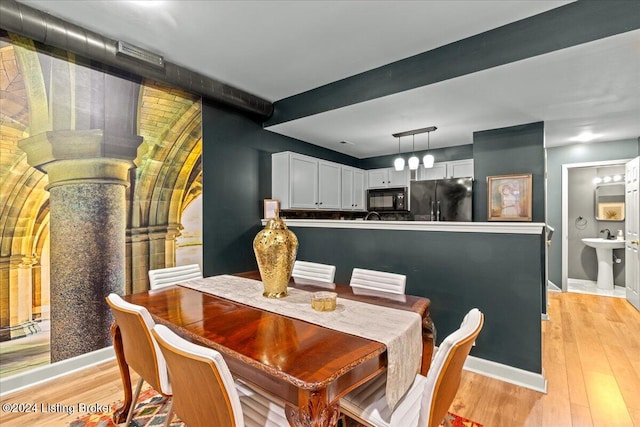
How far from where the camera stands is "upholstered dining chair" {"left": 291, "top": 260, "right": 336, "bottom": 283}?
101 inches

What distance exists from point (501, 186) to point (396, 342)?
322 cm

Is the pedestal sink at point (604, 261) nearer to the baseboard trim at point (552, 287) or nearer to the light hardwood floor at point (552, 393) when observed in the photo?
the baseboard trim at point (552, 287)

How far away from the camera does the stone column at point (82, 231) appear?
2.45 m

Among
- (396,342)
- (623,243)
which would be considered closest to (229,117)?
(396,342)

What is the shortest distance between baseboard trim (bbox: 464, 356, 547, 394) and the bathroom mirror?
15.7 ft

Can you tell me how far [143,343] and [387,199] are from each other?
4576mm

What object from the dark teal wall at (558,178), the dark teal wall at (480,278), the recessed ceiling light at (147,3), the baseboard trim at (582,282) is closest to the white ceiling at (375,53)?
the recessed ceiling light at (147,3)

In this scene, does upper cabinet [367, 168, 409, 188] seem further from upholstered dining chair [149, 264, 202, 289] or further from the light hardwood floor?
upholstered dining chair [149, 264, 202, 289]

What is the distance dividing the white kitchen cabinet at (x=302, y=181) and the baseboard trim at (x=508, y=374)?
264cm

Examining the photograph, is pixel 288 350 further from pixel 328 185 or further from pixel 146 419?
pixel 328 185

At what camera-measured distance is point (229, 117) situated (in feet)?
12.1

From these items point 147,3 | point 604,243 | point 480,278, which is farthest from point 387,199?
point 147,3

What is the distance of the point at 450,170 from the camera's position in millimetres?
4938

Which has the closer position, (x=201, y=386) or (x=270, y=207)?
(x=201, y=386)
